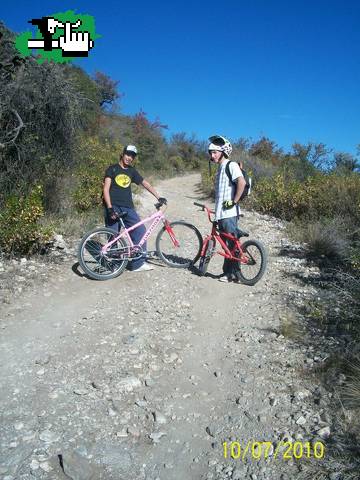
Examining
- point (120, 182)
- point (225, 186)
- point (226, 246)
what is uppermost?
point (225, 186)

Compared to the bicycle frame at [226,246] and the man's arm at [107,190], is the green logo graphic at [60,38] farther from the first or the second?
the bicycle frame at [226,246]

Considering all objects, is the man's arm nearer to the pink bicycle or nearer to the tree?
the pink bicycle

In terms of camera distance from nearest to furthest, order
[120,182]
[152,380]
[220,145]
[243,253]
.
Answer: [152,380], [220,145], [243,253], [120,182]

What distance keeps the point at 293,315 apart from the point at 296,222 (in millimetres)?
5824

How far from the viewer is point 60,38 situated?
303 inches

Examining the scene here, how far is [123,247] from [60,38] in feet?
15.7

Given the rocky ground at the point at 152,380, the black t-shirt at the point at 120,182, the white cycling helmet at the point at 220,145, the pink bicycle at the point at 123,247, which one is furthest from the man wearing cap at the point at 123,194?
the white cycling helmet at the point at 220,145

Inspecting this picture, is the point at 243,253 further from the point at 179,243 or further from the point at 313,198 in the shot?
the point at 313,198

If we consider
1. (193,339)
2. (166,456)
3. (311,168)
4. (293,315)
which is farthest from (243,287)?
(311,168)

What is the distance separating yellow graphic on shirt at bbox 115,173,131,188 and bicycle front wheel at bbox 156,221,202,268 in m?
0.95

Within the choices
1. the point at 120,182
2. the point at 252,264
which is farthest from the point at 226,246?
the point at 120,182

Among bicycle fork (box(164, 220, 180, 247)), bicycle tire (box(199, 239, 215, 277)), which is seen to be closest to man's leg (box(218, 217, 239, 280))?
bicycle tire (box(199, 239, 215, 277))

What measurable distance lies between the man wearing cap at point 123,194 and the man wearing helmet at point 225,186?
991 millimetres

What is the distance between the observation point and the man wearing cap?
5793mm
